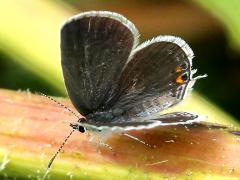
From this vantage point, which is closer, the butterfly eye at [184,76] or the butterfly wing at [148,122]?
the butterfly wing at [148,122]

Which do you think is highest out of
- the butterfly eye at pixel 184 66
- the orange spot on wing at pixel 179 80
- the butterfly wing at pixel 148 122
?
the butterfly eye at pixel 184 66

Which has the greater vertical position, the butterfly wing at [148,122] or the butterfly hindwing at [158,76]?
the butterfly hindwing at [158,76]

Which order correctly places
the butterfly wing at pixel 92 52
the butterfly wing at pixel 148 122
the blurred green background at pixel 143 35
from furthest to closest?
the blurred green background at pixel 143 35, the butterfly wing at pixel 92 52, the butterfly wing at pixel 148 122

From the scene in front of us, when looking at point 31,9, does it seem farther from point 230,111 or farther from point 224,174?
point 224,174

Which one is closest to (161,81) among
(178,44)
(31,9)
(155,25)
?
(178,44)

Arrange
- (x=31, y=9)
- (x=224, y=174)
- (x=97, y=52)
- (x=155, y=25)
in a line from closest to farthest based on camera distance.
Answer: (x=224, y=174) < (x=97, y=52) < (x=31, y=9) < (x=155, y=25)

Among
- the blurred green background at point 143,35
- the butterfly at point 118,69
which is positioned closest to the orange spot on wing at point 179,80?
the butterfly at point 118,69

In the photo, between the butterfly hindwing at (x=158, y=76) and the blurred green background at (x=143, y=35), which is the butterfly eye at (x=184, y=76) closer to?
the butterfly hindwing at (x=158, y=76)

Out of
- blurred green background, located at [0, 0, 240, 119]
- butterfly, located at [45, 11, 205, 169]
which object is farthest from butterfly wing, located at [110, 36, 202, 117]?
blurred green background, located at [0, 0, 240, 119]

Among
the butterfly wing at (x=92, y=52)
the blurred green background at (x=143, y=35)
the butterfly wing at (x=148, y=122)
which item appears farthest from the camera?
the blurred green background at (x=143, y=35)
